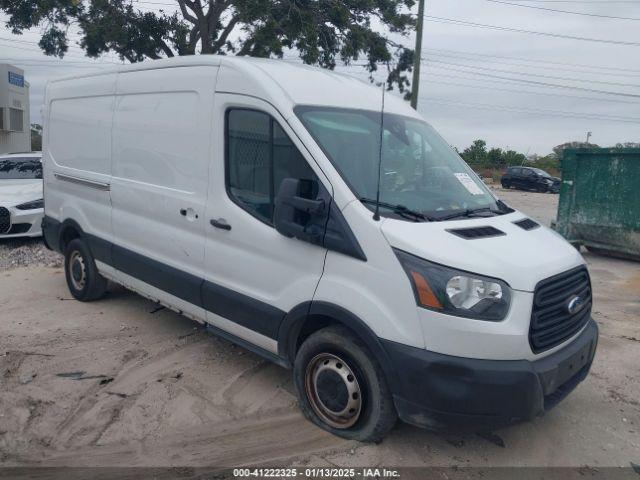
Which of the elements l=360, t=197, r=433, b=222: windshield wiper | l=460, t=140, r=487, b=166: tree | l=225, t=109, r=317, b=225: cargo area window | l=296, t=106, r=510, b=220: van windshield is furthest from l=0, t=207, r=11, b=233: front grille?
l=460, t=140, r=487, b=166: tree

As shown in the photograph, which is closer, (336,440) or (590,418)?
(336,440)

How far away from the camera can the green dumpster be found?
381 inches

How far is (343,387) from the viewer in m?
3.54

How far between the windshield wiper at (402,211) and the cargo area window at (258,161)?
39 cm

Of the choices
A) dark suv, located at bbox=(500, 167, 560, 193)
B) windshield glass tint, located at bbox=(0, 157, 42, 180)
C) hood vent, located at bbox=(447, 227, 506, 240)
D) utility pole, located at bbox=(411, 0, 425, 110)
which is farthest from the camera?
dark suv, located at bbox=(500, 167, 560, 193)

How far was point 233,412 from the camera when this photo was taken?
400 centimetres

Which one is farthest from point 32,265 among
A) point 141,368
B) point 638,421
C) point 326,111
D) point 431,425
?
point 638,421

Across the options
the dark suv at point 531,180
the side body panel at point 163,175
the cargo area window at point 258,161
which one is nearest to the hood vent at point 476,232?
the cargo area window at point 258,161

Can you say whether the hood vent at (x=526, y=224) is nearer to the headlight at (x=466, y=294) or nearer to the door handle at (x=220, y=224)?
the headlight at (x=466, y=294)

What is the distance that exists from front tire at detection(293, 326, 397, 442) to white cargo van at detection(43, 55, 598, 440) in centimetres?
1

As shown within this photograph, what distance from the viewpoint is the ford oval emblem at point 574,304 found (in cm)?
345

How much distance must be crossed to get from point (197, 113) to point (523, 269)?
8.91 feet

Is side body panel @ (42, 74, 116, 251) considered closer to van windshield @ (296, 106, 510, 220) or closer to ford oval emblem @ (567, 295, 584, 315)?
van windshield @ (296, 106, 510, 220)

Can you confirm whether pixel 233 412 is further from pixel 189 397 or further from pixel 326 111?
pixel 326 111
